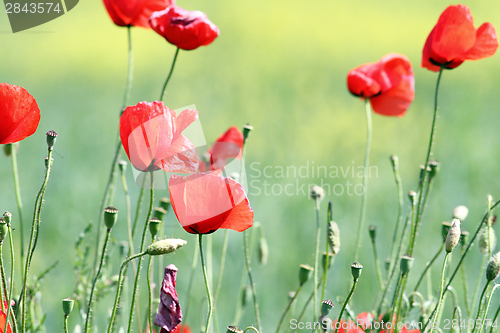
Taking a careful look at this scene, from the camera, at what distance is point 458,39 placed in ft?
2.48

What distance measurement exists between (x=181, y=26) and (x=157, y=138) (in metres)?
0.28

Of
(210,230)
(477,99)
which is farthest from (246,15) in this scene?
(210,230)

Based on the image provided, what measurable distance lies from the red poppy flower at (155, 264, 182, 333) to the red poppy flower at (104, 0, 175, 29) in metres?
0.46

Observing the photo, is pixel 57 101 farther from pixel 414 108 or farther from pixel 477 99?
pixel 477 99

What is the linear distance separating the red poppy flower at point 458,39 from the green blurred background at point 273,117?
53 centimetres

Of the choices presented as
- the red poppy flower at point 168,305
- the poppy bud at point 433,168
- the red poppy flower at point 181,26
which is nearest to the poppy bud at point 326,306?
the red poppy flower at point 168,305

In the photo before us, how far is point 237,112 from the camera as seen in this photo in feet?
7.63

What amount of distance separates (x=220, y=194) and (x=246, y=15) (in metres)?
3.00

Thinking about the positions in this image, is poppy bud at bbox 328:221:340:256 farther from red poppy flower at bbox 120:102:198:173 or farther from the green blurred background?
the green blurred background

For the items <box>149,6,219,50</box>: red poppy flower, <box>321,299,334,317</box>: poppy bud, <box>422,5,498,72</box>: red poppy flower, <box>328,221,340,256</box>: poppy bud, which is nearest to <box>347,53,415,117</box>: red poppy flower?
<box>422,5,498,72</box>: red poppy flower

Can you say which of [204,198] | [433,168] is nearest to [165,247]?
[204,198]

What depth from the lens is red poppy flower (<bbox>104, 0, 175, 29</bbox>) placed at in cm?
81

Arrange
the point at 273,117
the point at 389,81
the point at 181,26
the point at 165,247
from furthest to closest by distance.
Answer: the point at 273,117
the point at 389,81
the point at 181,26
the point at 165,247

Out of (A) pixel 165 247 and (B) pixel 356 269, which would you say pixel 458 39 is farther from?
(A) pixel 165 247
